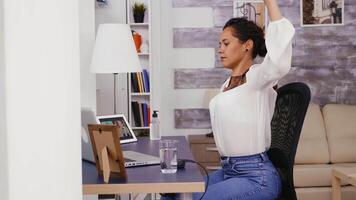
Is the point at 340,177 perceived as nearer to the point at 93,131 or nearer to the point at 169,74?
the point at 169,74

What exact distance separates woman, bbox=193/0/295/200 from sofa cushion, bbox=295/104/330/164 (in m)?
2.36

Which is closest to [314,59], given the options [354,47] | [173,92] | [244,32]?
[354,47]

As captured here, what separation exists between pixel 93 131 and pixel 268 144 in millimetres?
821

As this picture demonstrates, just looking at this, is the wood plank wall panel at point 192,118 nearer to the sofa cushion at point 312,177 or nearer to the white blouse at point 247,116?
the sofa cushion at point 312,177

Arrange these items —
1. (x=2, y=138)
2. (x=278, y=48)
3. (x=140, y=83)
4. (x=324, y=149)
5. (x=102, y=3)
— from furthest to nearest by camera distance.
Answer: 1. (x=140, y=83)
2. (x=102, y=3)
3. (x=324, y=149)
4. (x=278, y=48)
5. (x=2, y=138)

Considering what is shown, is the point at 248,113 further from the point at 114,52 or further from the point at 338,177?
the point at 338,177

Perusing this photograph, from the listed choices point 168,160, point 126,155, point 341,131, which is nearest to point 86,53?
point 126,155

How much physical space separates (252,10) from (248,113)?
3.03 m

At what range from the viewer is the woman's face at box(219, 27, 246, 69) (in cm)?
245

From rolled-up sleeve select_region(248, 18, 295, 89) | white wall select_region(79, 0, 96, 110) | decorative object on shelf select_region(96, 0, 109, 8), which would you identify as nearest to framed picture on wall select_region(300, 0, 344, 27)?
decorative object on shelf select_region(96, 0, 109, 8)

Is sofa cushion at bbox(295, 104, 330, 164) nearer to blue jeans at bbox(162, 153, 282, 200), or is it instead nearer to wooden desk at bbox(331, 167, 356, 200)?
wooden desk at bbox(331, 167, 356, 200)

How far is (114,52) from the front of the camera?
112 inches

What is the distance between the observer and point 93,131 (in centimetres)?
194

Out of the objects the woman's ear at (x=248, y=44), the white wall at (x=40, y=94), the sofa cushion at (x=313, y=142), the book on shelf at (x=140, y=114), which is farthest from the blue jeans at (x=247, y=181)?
the book on shelf at (x=140, y=114)
